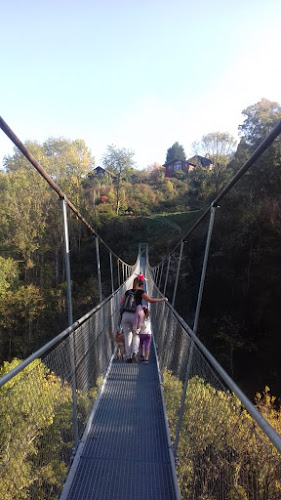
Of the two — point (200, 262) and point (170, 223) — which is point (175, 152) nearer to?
point (170, 223)

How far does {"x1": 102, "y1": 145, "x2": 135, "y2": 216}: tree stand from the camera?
27469 millimetres

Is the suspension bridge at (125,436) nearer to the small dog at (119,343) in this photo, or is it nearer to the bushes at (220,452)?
the bushes at (220,452)

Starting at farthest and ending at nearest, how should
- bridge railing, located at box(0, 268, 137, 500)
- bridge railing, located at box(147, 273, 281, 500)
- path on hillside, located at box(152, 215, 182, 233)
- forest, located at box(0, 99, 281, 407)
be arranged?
path on hillside, located at box(152, 215, 182, 233), forest, located at box(0, 99, 281, 407), bridge railing, located at box(0, 268, 137, 500), bridge railing, located at box(147, 273, 281, 500)

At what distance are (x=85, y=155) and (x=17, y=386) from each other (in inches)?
869

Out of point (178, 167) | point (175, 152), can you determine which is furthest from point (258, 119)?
point (175, 152)

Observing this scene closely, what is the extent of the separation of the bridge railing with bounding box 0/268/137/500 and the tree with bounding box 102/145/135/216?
25.4 m

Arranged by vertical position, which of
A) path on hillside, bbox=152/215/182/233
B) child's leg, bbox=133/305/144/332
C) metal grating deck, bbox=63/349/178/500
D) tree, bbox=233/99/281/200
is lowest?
metal grating deck, bbox=63/349/178/500

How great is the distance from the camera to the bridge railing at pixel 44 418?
50.6 inches

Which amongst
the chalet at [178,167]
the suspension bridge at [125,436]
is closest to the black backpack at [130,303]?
the suspension bridge at [125,436]

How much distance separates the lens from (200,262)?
57.1ft

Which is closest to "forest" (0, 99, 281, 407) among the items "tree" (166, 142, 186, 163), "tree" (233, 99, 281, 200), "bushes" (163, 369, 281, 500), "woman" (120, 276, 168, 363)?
"tree" (233, 99, 281, 200)

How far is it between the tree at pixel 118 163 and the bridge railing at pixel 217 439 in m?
25.5

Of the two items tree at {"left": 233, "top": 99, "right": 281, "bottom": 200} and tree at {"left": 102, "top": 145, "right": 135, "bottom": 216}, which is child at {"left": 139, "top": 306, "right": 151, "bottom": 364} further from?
tree at {"left": 102, "top": 145, "right": 135, "bottom": 216}

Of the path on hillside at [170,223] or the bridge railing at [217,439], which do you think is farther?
the path on hillside at [170,223]
